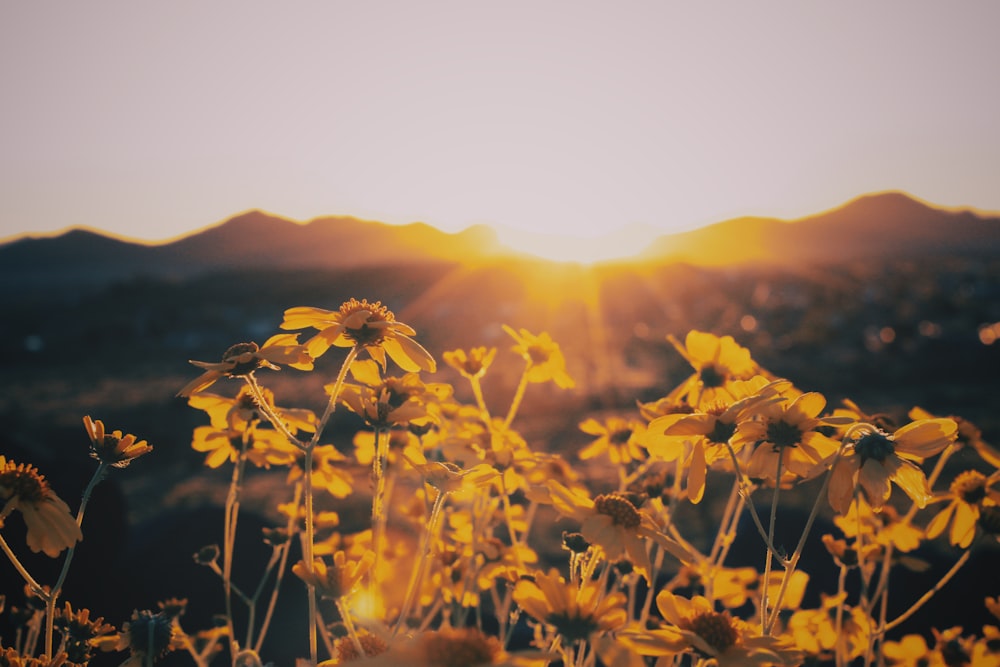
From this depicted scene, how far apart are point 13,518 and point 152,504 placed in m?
3.30

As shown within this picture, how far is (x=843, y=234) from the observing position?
3925 inches

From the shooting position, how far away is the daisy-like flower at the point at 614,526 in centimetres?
127

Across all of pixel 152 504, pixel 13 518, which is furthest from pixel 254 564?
pixel 152 504

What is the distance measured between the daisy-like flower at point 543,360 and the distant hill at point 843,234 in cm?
8419

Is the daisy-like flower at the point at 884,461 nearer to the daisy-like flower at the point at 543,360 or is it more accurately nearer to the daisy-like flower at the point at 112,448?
the daisy-like flower at the point at 543,360

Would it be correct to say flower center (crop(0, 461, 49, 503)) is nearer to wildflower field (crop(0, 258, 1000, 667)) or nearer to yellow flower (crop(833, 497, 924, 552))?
wildflower field (crop(0, 258, 1000, 667))

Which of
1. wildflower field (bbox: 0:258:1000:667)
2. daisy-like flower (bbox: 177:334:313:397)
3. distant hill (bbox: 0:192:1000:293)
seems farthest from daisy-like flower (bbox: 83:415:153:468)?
distant hill (bbox: 0:192:1000:293)

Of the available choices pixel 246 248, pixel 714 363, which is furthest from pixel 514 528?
pixel 246 248

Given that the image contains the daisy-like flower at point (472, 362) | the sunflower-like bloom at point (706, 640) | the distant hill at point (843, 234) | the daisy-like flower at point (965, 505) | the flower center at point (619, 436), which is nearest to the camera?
the sunflower-like bloom at point (706, 640)

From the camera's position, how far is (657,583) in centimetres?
354

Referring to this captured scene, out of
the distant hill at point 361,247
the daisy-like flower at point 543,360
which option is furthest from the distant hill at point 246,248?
the daisy-like flower at point 543,360

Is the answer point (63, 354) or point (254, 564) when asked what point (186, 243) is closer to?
point (63, 354)

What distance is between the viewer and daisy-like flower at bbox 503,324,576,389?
254 centimetres

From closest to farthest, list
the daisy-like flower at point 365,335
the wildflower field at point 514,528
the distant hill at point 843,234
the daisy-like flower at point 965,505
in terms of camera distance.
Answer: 1. the wildflower field at point 514,528
2. the daisy-like flower at point 365,335
3. the daisy-like flower at point 965,505
4. the distant hill at point 843,234
